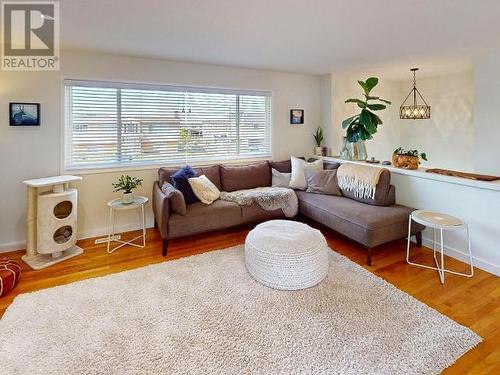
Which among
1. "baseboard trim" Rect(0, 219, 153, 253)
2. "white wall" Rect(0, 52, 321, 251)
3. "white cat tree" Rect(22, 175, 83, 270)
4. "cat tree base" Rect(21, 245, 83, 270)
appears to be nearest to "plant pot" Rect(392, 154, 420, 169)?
"white wall" Rect(0, 52, 321, 251)

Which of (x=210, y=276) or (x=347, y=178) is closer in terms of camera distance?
(x=210, y=276)

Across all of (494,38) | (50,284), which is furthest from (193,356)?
(494,38)

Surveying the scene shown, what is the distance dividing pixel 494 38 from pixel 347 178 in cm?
200

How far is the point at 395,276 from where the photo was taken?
2.66m

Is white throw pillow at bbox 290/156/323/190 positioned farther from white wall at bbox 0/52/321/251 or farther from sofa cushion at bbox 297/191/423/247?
white wall at bbox 0/52/321/251

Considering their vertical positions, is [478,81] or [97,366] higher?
[478,81]

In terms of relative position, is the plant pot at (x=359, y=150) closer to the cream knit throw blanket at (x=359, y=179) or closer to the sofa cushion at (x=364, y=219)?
the cream knit throw blanket at (x=359, y=179)

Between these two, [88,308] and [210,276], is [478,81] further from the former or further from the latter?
[88,308]

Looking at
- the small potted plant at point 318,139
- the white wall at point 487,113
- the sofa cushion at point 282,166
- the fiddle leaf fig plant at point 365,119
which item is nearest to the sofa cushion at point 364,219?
the sofa cushion at point 282,166

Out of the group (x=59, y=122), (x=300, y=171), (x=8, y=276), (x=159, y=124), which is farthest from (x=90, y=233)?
(x=300, y=171)

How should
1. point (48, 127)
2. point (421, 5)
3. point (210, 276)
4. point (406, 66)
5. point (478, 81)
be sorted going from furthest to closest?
point (406, 66) < point (478, 81) < point (48, 127) < point (210, 276) < point (421, 5)

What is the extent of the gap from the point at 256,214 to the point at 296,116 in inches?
82.3

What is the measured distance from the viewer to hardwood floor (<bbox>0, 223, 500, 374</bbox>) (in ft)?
6.15

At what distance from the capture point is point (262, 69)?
4.41 meters
